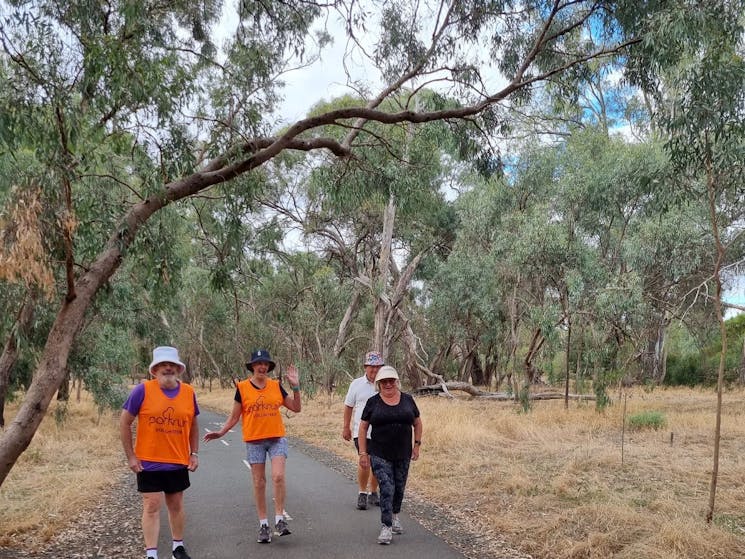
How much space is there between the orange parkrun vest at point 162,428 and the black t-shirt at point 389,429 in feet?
5.31

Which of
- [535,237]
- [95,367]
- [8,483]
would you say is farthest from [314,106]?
[8,483]

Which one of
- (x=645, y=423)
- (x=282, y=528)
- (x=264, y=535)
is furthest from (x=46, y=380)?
(x=645, y=423)

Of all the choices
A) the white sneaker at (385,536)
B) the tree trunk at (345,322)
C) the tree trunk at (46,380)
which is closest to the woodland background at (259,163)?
the tree trunk at (46,380)

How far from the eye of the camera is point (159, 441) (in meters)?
4.89

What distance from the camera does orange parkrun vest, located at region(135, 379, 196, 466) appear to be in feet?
16.0

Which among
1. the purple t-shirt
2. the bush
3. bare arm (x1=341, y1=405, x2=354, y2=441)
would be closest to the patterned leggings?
bare arm (x1=341, y1=405, x2=354, y2=441)

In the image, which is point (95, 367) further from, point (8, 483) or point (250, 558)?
point (250, 558)

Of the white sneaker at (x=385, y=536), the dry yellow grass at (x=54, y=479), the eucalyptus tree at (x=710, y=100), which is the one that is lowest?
the dry yellow grass at (x=54, y=479)

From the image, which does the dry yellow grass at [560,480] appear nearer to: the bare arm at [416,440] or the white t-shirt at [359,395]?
the bare arm at [416,440]

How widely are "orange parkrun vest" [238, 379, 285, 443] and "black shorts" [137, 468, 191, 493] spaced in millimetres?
1023

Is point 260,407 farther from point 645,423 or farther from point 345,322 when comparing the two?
point 345,322

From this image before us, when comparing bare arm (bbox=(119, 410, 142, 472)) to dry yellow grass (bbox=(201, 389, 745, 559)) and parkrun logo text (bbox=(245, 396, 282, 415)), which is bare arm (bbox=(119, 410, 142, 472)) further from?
dry yellow grass (bbox=(201, 389, 745, 559))

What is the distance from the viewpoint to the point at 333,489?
846cm

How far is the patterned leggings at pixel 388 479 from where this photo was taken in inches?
227
